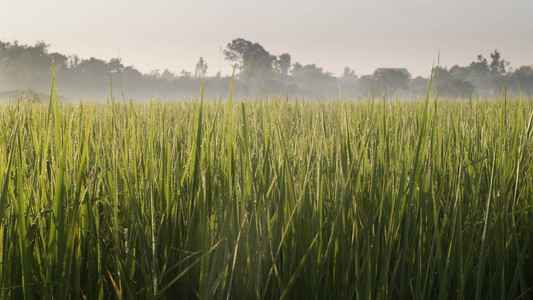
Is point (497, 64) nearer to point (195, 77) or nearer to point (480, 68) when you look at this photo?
point (480, 68)

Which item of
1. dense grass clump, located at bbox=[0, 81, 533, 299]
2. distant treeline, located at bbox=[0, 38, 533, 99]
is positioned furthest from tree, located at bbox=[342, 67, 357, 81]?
dense grass clump, located at bbox=[0, 81, 533, 299]

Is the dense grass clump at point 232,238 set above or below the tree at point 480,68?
below

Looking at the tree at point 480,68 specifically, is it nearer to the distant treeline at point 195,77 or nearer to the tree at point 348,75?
the distant treeline at point 195,77

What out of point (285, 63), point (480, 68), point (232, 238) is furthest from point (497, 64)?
point (232, 238)

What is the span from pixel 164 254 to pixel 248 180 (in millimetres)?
214

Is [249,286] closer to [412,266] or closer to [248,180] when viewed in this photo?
[248,180]

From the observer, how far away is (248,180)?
80 cm

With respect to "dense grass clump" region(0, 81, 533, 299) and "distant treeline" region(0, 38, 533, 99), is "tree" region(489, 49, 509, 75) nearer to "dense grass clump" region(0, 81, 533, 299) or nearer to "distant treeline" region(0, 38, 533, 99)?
"distant treeline" region(0, 38, 533, 99)

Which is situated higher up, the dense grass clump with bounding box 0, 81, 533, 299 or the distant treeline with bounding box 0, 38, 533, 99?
the distant treeline with bounding box 0, 38, 533, 99

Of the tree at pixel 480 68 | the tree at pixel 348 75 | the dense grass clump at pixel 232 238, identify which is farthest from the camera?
the tree at pixel 348 75

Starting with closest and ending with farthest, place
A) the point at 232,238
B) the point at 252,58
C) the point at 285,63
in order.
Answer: the point at 232,238, the point at 252,58, the point at 285,63

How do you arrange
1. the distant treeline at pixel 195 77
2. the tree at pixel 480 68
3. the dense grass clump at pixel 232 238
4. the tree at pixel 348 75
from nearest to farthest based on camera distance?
1. the dense grass clump at pixel 232 238
2. the distant treeline at pixel 195 77
3. the tree at pixel 480 68
4. the tree at pixel 348 75

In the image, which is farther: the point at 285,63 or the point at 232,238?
the point at 285,63

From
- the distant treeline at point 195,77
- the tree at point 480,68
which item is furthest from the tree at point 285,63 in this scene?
the tree at point 480,68
